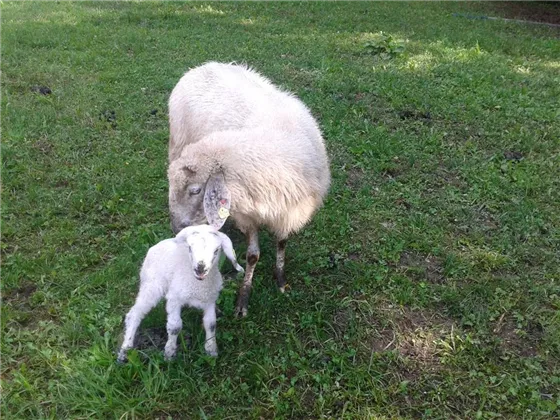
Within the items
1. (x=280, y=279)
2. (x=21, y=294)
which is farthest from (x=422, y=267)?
(x=21, y=294)

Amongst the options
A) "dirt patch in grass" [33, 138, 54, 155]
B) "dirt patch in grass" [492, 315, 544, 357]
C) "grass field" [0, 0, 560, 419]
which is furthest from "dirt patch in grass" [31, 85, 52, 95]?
"dirt patch in grass" [492, 315, 544, 357]

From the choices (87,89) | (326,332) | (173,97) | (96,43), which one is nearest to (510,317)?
(326,332)

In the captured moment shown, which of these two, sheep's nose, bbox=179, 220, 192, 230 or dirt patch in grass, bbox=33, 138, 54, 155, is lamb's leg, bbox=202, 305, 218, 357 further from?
dirt patch in grass, bbox=33, 138, 54, 155

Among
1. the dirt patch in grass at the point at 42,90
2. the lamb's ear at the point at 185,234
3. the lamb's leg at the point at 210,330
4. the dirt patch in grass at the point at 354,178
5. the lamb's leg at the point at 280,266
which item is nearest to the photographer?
the lamb's ear at the point at 185,234

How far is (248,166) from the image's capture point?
2.96 m

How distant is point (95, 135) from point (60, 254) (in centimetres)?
200

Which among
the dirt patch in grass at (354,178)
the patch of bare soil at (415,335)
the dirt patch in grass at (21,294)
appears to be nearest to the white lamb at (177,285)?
the dirt patch in grass at (21,294)

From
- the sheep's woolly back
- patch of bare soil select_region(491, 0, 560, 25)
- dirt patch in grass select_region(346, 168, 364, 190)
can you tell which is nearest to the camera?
the sheep's woolly back

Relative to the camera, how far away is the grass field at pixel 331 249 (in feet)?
8.86

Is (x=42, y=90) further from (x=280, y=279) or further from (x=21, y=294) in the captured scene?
(x=280, y=279)

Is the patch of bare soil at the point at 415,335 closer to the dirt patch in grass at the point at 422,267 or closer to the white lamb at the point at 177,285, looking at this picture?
the dirt patch in grass at the point at 422,267

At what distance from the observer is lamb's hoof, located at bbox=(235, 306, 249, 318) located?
10.4 ft

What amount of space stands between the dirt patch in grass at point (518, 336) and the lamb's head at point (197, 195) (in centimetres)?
184

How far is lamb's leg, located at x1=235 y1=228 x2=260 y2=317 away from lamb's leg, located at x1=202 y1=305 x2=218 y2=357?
36 cm
